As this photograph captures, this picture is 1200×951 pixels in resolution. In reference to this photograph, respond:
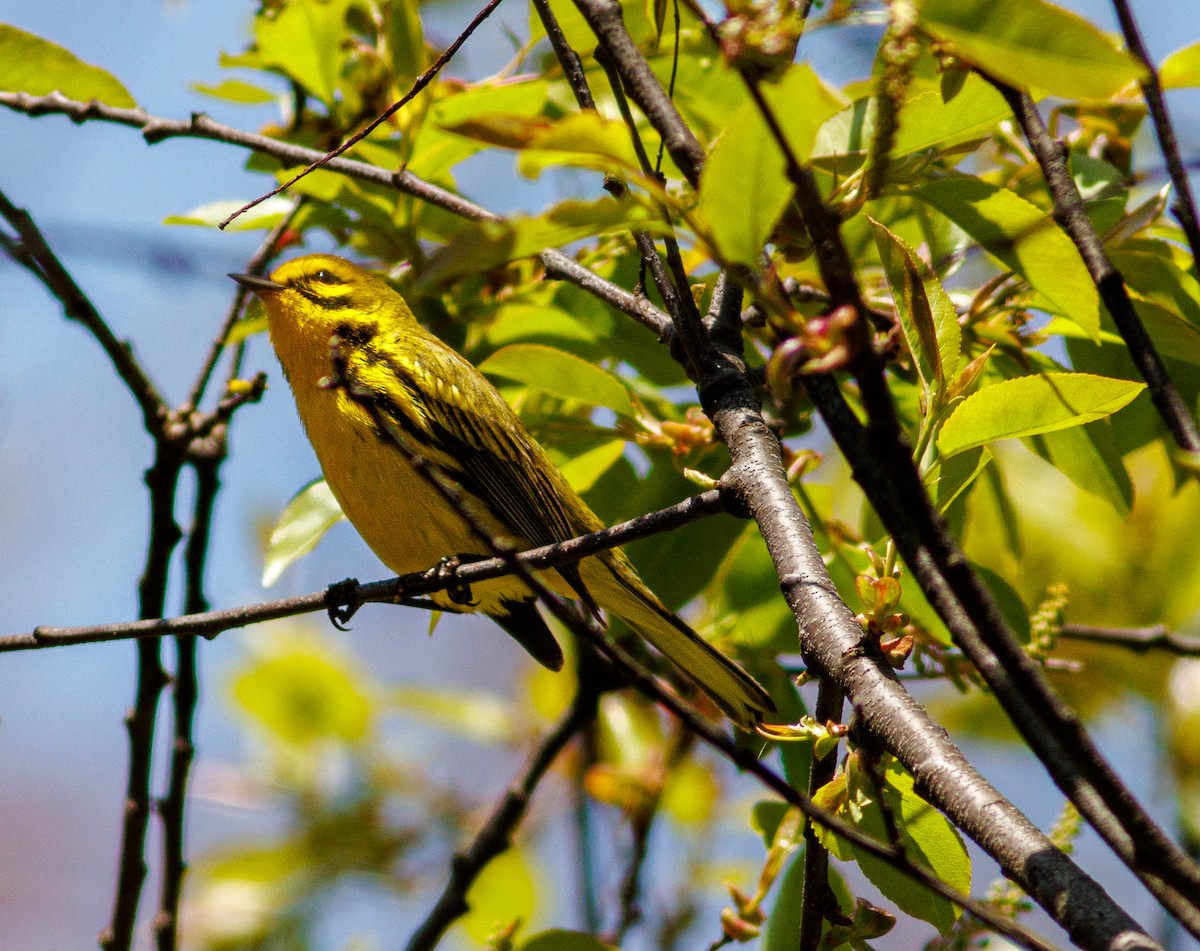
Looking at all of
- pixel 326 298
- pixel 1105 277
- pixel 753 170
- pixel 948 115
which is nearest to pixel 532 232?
pixel 753 170

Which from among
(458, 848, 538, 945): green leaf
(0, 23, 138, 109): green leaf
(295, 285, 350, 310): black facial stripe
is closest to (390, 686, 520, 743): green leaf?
(458, 848, 538, 945): green leaf

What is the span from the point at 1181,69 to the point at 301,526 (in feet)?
5.95

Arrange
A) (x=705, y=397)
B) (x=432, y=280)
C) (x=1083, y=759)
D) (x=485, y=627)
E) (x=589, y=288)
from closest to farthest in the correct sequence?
(x=1083, y=759)
(x=432, y=280)
(x=705, y=397)
(x=589, y=288)
(x=485, y=627)

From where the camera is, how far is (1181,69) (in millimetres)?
1896

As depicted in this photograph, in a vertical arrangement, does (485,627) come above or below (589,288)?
above

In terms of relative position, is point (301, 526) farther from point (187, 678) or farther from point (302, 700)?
point (302, 700)

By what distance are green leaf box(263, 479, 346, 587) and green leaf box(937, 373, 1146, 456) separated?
138 cm

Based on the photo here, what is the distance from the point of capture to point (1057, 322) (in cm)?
222

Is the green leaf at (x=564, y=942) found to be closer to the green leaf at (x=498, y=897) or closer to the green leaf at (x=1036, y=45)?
the green leaf at (x=498, y=897)

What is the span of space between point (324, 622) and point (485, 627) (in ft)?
9.14

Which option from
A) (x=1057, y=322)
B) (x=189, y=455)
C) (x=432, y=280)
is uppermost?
(x=189, y=455)

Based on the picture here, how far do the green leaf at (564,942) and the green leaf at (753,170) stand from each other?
136 cm

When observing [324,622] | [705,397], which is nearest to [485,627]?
[324,622]

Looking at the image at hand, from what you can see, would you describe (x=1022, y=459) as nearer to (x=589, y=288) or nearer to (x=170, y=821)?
(x=589, y=288)
